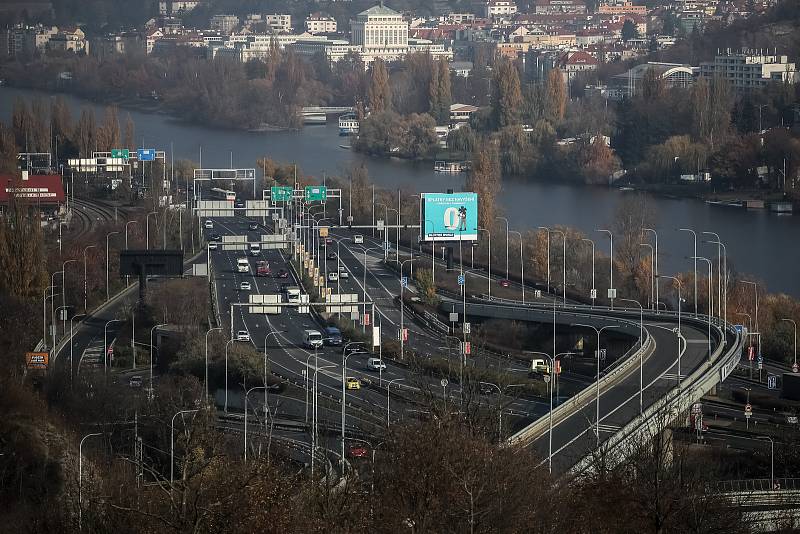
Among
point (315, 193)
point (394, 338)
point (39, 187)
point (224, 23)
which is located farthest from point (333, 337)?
point (224, 23)

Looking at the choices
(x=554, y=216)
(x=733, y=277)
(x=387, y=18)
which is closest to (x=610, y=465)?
(x=733, y=277)

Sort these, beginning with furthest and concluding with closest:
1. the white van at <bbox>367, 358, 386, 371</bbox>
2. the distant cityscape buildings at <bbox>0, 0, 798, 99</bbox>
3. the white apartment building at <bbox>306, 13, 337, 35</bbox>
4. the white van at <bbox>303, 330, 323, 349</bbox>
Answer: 1. the white apartment building at <bbox>306, 13, 337, 35</bbox>
2. the distant cityscape buildings at <bbox>0, 0, 798, 99</bbox>
3. the white van at <bbox>303, 330, 323, 349</bbox>
4. the white van at <bbox>367, 358, 386, 371</bbox>

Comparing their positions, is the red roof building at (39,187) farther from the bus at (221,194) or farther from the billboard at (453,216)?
the billboard at (453,216)

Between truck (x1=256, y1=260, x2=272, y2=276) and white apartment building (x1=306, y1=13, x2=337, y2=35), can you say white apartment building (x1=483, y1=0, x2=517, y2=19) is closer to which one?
white apartment building (x1=306, y1=13, x2=337, y2=35)

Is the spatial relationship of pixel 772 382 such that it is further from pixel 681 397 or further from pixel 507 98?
pixel 507 98

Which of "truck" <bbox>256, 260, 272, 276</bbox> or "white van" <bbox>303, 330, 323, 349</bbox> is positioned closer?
"white van" <bbox>303, 330, 323, 349</bbox>

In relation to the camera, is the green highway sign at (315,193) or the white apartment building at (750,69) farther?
the white apartment building at (750,69)

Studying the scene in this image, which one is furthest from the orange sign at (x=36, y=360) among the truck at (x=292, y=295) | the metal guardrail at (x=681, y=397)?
the metal guardrail at (x=681, y=397)

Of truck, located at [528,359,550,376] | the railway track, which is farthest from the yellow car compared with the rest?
the railway track
